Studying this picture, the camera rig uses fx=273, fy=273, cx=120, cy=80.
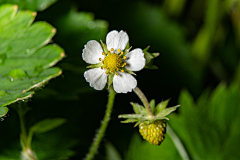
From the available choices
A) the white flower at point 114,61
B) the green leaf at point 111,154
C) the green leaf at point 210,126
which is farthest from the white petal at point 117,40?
the green leaf at point 111,154

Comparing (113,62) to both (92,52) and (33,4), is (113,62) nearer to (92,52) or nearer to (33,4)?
(92,52)

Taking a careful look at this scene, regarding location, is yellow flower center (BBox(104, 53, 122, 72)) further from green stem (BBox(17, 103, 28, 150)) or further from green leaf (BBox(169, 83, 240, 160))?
green leaf (BBox(169, 83, 240, 160))

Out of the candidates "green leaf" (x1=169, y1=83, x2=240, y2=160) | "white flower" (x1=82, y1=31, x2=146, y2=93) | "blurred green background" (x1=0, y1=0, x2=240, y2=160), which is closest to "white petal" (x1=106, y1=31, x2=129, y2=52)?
"white flower" (x1=82, y1=31, x2=146, y2=93)

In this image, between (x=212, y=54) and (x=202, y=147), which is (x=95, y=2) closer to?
(x=212, y=54)

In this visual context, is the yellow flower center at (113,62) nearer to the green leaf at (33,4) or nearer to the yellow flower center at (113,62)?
the yellow flower center at (113,62)

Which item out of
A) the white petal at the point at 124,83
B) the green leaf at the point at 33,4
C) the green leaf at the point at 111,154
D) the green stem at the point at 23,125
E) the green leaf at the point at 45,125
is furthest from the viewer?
the green leaf at the point at 111,154

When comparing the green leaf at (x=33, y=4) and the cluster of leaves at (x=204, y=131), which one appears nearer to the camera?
the green leaf at (x=33, y=4)

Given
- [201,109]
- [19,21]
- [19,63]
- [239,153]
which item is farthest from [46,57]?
[239,153]

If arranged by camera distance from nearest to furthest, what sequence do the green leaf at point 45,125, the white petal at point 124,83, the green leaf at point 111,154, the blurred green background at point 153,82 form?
1. the white petal at point 124,83
2. the green leaf at point 45,125
3. the blurred green background at point 153,82
4. the green leaf at point 111,154
